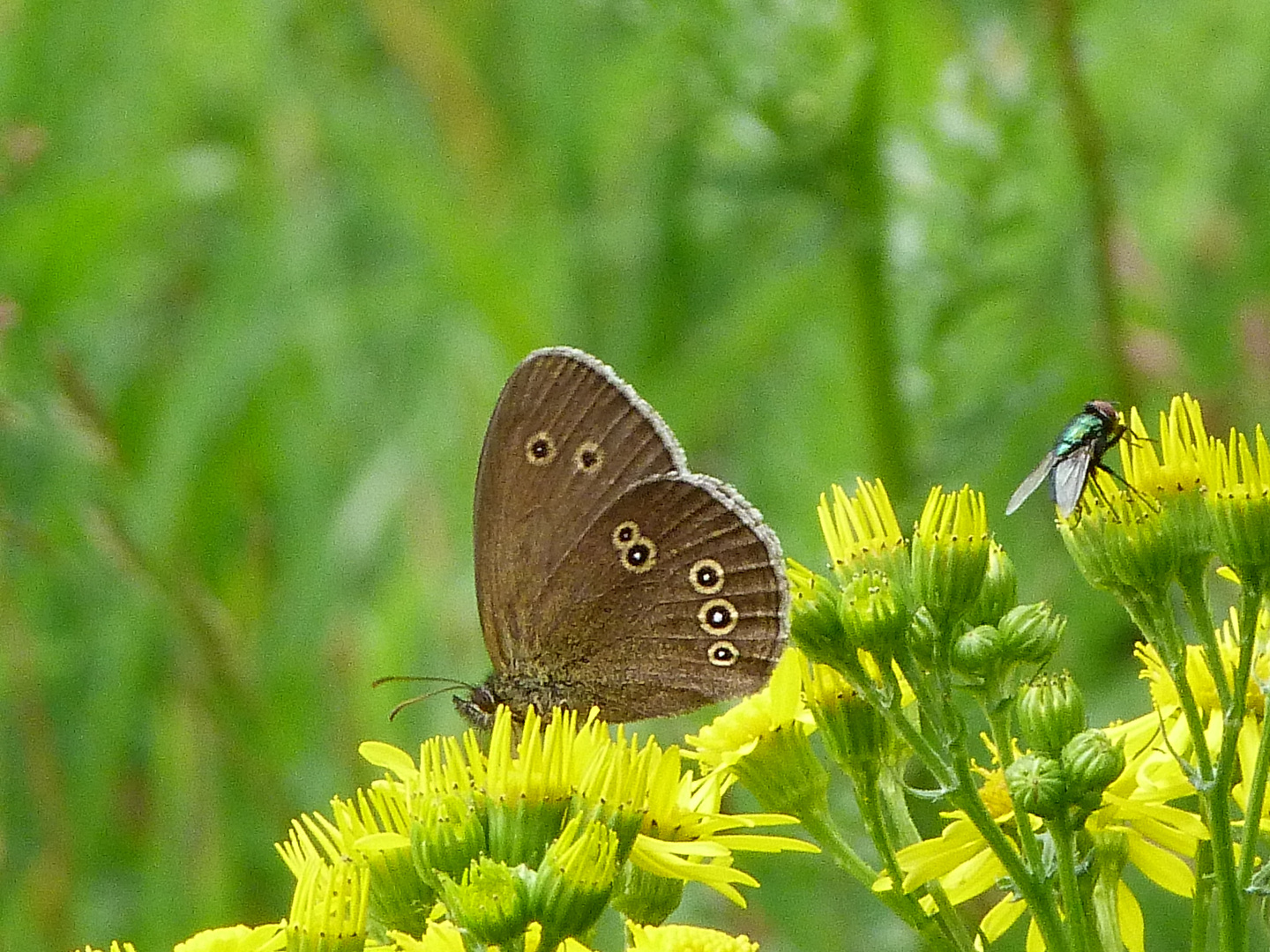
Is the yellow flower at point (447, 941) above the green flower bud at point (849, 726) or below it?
below

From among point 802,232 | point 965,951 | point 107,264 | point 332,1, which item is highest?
point 332,1

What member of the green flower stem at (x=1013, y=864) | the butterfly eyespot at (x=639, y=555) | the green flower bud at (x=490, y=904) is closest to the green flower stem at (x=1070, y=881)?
the green flower stem at (x=1013, y=864)

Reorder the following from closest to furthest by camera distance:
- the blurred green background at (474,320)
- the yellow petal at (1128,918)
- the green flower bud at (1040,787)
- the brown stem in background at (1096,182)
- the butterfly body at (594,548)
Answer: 1. the green flower bud at (1040,787)
2. the yellow petal at (1128,918)
3. the butterfly body at (594,548)
4. the brown stem in background at (1096,182)
5. the blurred green background at (474,320)

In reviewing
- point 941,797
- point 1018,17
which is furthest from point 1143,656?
point 1018,17

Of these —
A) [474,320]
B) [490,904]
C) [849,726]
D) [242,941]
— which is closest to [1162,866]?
[849,726]

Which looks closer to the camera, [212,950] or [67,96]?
[212,950]

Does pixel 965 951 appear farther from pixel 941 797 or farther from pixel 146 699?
pixel 146 699

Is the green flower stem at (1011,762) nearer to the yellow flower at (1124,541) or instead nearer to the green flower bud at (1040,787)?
the green flower bud at (1040,787)

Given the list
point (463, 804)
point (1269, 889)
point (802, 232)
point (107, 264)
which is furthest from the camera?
point (107, 264)
